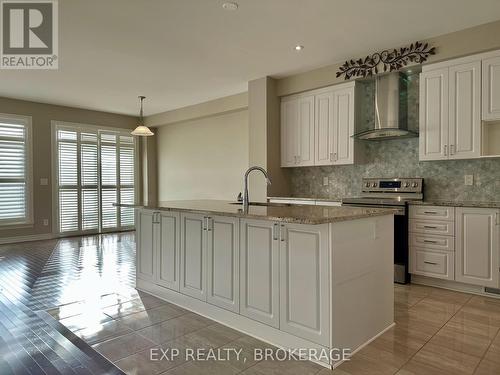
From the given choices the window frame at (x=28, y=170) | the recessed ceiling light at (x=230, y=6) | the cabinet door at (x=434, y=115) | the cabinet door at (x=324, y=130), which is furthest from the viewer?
the window frame at (x=28, y=170)

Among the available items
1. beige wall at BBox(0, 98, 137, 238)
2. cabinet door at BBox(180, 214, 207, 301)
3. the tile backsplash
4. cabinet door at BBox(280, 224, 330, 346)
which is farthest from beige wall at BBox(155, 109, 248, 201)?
cabinet door at BBox(280, 224, 330, 346)

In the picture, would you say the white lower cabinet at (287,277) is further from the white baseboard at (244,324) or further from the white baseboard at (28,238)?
→ the white baseboard at (28,238)

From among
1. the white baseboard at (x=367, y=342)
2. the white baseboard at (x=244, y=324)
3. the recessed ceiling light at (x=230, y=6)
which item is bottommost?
the white baseboard at (x=367, y=342)

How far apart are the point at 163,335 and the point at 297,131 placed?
3500 millimetres

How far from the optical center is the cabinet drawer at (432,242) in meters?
3.64

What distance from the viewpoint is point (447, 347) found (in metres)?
2.39

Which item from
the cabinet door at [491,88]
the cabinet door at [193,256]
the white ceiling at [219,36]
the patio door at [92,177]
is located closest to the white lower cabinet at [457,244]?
→ the cabinet door at [491,88]

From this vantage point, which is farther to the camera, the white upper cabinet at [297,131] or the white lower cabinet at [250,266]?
the white upper cabinet at [297,131]

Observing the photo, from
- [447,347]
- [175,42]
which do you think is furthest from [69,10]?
[447,347]

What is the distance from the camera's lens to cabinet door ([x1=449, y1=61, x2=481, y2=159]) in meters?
3.61

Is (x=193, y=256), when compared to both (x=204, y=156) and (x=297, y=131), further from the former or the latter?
(x=204, y=156)

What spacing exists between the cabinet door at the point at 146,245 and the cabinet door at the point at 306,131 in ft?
8.17

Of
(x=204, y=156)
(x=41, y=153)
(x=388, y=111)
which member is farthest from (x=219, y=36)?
(x=41, y=153)
